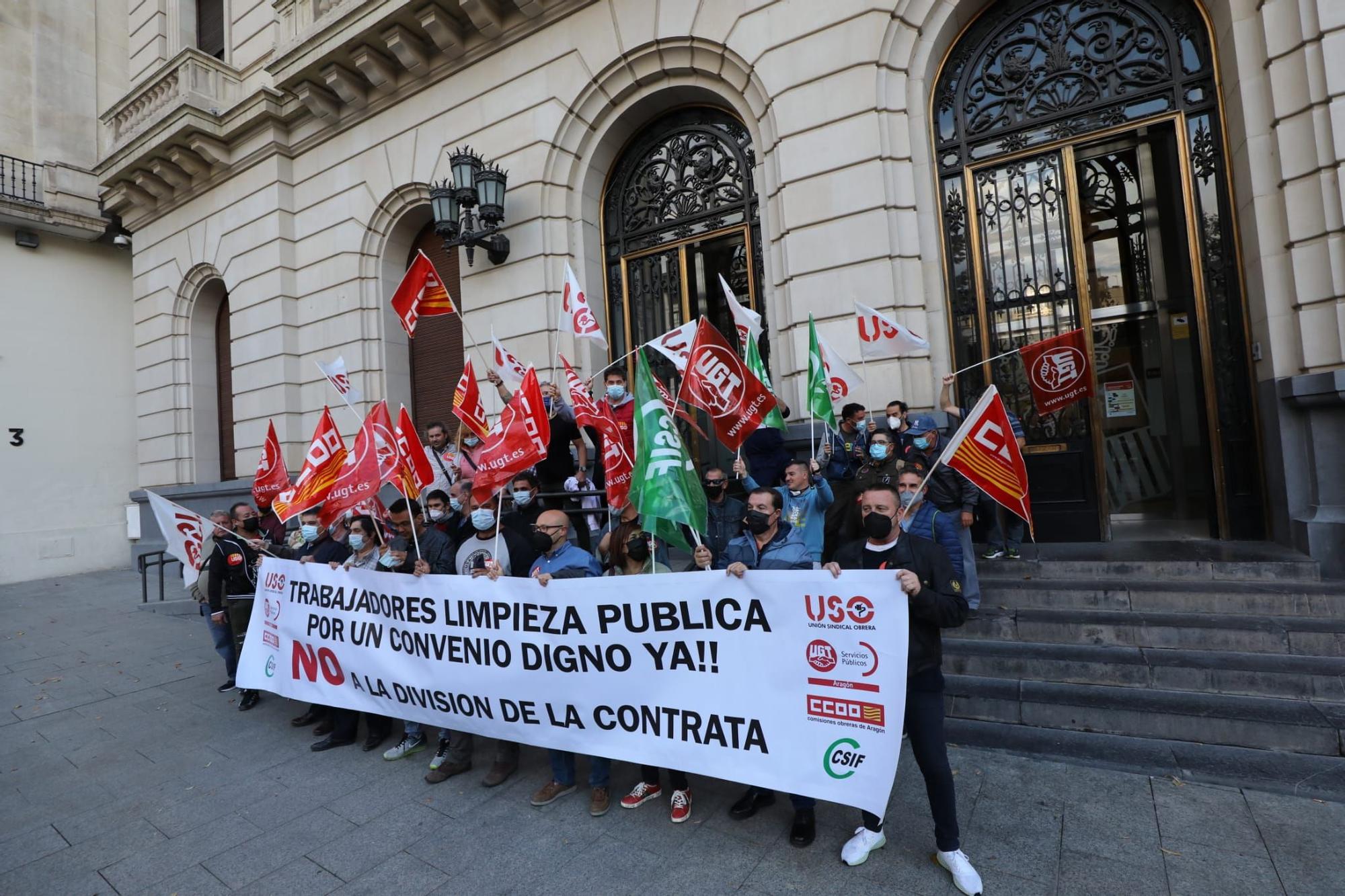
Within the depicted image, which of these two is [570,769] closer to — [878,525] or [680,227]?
[878,525]

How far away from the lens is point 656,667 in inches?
159

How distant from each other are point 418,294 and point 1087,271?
7.64m

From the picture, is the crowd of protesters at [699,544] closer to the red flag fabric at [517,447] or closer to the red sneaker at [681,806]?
the red sneaker at [681,806]

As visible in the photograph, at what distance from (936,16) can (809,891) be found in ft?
28.9

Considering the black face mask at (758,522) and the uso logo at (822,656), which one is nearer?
the uso logo at (822,656)

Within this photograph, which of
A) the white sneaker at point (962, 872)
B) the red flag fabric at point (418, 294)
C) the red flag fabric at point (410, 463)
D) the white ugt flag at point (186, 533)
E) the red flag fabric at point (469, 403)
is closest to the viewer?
the white sneaker at point (962, 872)

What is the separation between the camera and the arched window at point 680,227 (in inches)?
374

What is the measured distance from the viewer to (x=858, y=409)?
687 cm

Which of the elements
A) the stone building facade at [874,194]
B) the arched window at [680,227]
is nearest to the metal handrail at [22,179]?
the stone building facade at [874,194]

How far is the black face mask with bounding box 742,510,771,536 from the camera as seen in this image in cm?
429

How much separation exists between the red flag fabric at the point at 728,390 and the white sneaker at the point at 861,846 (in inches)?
118

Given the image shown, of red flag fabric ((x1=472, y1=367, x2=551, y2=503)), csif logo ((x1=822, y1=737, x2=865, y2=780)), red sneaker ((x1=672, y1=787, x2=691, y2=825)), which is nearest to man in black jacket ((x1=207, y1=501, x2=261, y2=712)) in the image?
red flag fabric ((x1=472, y1=367, x2=551, y2=503))

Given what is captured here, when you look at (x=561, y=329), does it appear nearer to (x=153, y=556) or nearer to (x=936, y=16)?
(x=936, y=16)

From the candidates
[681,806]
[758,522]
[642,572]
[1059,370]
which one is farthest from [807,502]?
[1059,370]
